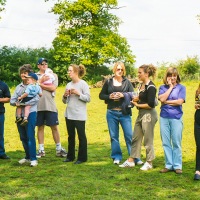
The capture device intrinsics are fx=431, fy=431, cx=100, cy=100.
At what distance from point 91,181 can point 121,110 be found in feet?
5.89

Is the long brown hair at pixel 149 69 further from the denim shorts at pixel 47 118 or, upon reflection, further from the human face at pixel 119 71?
the denim shorts at pixel 47 118

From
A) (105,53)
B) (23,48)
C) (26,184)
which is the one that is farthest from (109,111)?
(105,53)

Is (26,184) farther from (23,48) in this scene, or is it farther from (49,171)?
(23,48)

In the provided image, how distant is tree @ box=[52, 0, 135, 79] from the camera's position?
141ft

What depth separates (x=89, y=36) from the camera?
43531 mm

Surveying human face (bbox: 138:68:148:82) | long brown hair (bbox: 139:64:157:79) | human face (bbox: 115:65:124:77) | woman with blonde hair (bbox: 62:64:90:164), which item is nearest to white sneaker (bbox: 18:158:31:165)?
woman with blonde hair (bbox: 62:64:90:164)

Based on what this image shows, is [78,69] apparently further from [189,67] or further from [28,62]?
[189,67]

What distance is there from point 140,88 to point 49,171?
2247 millimetres

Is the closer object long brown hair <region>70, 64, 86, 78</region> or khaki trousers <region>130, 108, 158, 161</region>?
khaki trousers <region>130, 108, 158, 161</region>

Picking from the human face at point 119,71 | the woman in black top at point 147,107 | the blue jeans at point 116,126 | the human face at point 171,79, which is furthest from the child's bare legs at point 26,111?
the human face at point 171,79

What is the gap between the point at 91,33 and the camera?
4312 centimetres

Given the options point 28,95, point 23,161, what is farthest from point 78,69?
point 23,161

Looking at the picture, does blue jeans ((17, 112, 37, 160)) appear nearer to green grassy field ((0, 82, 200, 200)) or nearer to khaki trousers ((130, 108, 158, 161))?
green grassy field ((0, 82, 200, 200))

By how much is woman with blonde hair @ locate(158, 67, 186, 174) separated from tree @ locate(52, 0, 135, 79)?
113 ft
